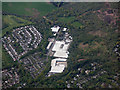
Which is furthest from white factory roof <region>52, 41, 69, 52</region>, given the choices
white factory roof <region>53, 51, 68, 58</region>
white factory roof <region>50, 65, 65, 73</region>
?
white factory roof <region>50, 65, 65, 73</region>

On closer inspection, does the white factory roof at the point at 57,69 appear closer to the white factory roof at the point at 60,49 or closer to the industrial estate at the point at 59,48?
the industrial estate at the point at 59,48

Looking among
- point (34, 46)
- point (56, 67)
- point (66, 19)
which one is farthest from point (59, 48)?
point (66, 19)

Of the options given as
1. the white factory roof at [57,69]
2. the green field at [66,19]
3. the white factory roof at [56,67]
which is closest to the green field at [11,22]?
the green field at [66,19]

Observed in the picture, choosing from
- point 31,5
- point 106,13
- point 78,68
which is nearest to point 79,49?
point 78,68

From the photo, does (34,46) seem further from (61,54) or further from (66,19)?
(66,19)

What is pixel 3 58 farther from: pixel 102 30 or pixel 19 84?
pixel 102 30

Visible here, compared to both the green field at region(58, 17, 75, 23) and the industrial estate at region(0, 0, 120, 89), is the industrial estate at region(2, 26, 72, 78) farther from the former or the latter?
the green field at region(58, 17, 75, 23)
